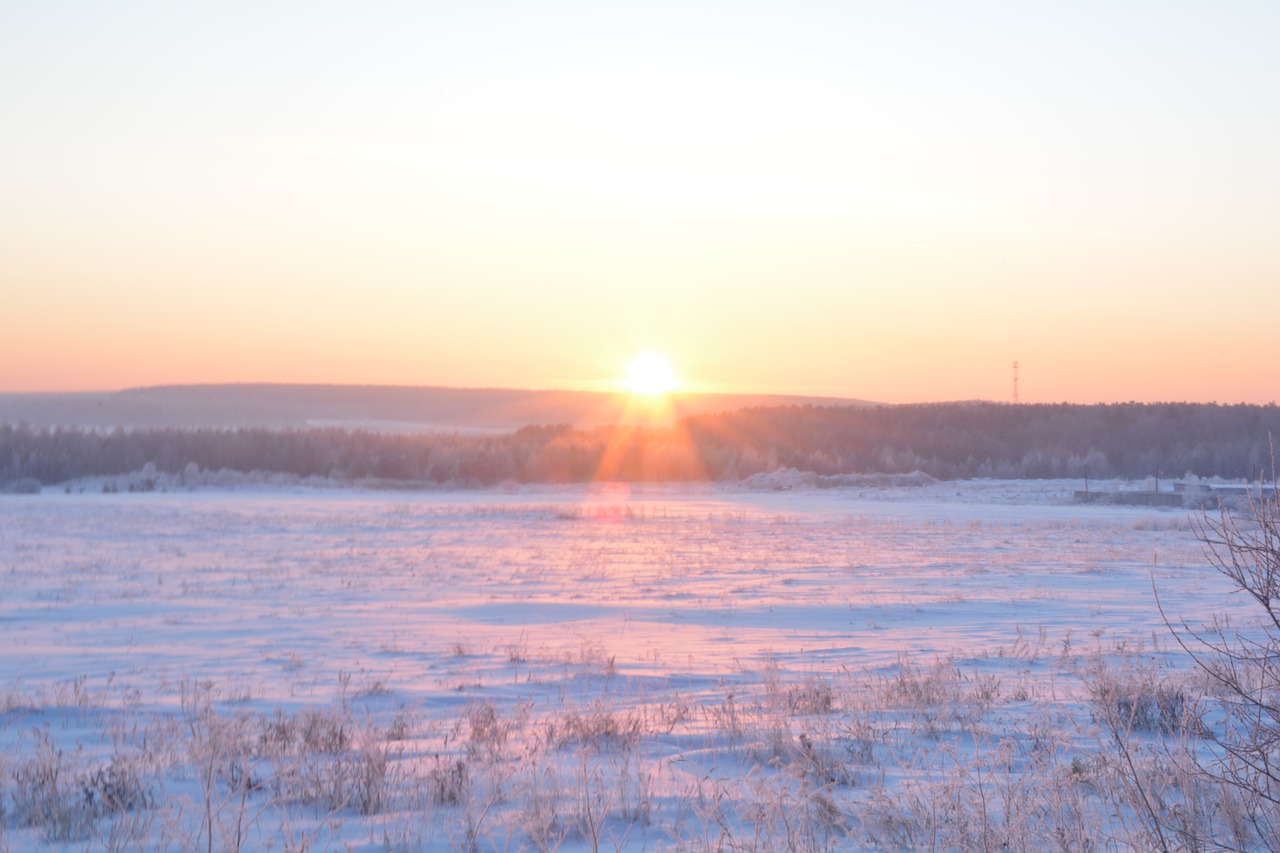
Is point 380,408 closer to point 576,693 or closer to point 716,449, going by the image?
point 716,449

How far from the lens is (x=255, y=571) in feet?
60.4

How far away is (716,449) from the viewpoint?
74062 mm

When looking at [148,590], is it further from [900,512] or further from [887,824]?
[900,512]

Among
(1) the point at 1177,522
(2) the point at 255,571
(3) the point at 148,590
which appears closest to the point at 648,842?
(3) the point at 148,590

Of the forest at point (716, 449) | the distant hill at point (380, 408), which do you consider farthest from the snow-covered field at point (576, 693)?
the distant hill at point (380, 408)

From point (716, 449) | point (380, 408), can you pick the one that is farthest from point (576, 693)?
point (380, 408)

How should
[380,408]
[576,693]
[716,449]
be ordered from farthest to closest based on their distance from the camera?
[380,408], [716,449], [576,693]

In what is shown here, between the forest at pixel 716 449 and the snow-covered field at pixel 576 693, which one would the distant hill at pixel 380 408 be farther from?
the snow-covered field at pixel 576 693

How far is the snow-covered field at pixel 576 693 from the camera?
4645 millimetres

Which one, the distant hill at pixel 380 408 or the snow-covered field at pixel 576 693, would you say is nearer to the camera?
the snow-covered field at pixel 576 693

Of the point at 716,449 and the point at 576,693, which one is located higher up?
the point at 716,449

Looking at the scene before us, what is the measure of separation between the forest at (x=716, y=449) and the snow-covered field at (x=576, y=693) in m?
43.9

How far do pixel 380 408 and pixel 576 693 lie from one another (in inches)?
5777

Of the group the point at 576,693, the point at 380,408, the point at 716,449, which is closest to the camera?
the point at 576,693
